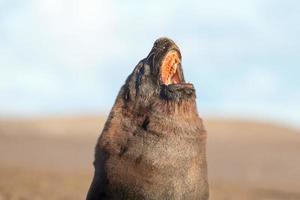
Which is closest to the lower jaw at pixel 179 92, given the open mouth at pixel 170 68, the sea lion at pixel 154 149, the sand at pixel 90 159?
the sea lion at pixel 154 149

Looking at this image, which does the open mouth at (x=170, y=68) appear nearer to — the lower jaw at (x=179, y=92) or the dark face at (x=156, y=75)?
the dark face at (x=156, y=75)

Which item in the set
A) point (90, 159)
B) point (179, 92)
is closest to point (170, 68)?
point (179, 92)

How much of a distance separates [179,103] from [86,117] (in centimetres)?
6406

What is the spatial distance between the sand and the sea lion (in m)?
11.4

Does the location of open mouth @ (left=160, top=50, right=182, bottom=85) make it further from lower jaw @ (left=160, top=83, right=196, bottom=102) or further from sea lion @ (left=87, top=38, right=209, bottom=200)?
lower jaw @ (left=160, top=83, right=196, bottom=102)

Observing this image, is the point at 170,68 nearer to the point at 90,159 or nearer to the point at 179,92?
the point at 179,92

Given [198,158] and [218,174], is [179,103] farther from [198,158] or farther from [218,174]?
[218,174]

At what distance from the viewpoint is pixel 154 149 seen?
6879mm

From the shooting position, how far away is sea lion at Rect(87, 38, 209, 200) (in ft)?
22.6

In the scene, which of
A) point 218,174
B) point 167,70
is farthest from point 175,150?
point 218,174

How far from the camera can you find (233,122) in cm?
6800

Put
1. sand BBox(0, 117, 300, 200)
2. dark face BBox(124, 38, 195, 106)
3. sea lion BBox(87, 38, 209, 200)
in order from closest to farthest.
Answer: sea lion BBox(87, 38, 209, 200) → dark face BBox(124, 38, 195, 106) → sand BBox(0, 117, 300, 200)

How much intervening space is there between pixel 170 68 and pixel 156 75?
0.14m

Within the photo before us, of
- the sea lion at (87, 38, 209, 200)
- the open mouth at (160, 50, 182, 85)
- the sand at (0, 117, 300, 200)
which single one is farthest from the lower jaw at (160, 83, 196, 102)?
the sand at (0, 117, 300, 200)
